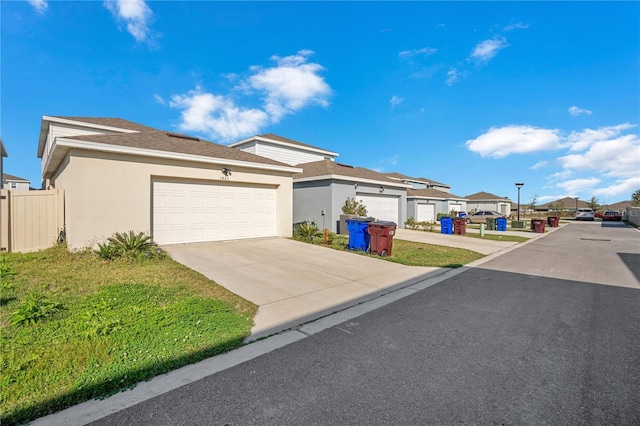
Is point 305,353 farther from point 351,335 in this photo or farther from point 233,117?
point 233,117

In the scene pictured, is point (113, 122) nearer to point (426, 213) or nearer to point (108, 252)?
point (108, 252)

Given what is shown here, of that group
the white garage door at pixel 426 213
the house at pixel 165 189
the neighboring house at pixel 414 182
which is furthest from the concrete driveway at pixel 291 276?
the neighboring house at pixel 414 182

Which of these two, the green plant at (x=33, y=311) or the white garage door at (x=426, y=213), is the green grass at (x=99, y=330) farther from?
the white garage door at (x=426, y=213)

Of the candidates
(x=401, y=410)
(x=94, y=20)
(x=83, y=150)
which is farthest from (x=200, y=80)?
(x=401, y=410)

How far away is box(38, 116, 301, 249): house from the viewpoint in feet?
25.8

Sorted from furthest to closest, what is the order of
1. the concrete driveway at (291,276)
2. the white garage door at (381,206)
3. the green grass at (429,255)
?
the white garage door at (381,206)
the green grass at (429,255)
the concrete driveway at (291,276)

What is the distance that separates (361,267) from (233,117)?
16.4 m

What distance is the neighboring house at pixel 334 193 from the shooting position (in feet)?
49.2

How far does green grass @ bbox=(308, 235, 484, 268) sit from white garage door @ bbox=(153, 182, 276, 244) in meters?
2.85

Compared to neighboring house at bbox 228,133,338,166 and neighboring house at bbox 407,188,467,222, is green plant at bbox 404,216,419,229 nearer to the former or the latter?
neighboring house at bbox 407,188,467,222

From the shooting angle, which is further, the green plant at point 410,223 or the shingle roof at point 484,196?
the shingle roof at point 484,196

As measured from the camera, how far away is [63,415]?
2.24 meters

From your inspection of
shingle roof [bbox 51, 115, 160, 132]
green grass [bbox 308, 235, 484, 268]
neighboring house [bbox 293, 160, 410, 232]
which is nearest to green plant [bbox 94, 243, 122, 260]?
green grass [bbox 308, 235, 484, 268]

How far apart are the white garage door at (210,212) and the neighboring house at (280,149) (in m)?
10.4
